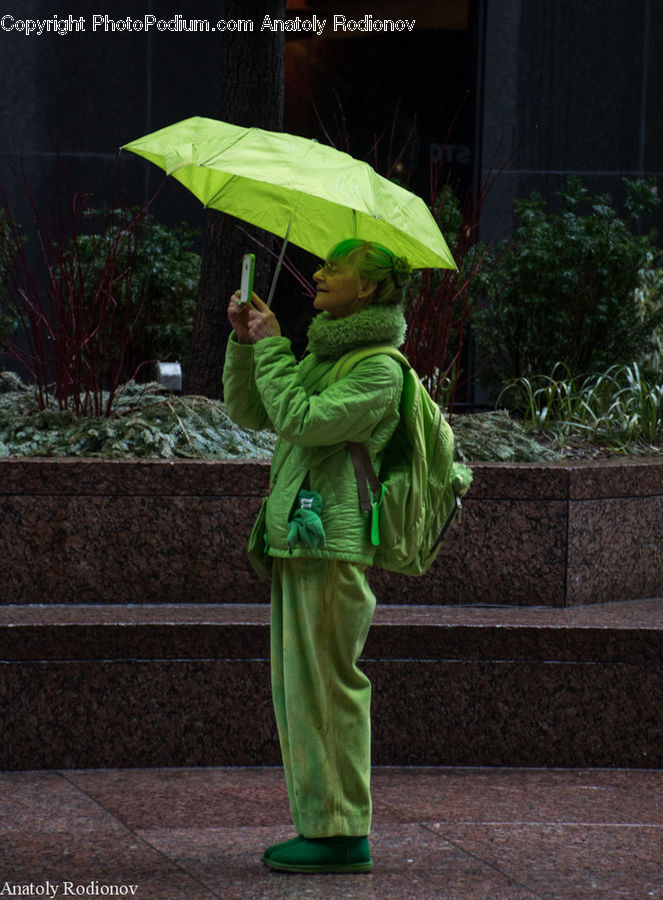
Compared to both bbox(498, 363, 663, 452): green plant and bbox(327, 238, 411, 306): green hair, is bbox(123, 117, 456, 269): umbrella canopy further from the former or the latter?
bbox(498, 363, 663, 452): green plant

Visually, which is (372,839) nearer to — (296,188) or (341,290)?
(341,290)

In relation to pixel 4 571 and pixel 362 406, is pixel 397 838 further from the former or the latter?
pixel 4 571

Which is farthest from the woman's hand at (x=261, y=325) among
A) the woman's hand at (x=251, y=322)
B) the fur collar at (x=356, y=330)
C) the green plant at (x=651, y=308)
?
the green plant at (x=651, y=308)

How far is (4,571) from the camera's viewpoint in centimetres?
511

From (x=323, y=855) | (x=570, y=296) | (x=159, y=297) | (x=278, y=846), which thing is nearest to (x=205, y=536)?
(x=278, y=846)

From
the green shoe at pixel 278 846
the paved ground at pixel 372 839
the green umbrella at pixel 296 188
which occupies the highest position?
the green umbrella at pixel 296 188

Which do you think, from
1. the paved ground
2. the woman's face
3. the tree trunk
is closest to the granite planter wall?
the paved ground

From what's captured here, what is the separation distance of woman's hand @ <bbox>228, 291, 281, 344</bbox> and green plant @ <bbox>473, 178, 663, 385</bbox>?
4467 millimetres

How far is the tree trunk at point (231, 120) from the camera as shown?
691cm

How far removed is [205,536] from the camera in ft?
17.1

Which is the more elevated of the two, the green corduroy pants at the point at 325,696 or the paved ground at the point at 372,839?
the green corduroy pants at the point at 325,696

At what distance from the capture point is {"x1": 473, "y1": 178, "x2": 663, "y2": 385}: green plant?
782 cm

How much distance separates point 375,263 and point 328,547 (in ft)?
2.66

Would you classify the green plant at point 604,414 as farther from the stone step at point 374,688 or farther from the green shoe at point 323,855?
the green shoe at point 323,855
